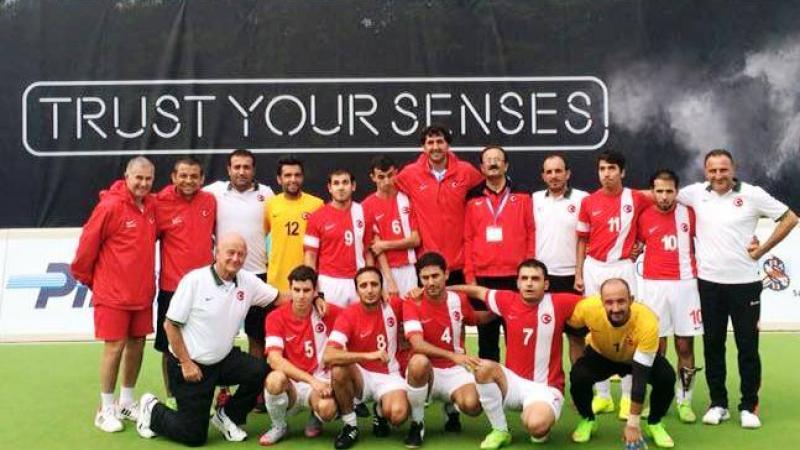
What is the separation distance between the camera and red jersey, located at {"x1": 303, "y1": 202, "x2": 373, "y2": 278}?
5016mm

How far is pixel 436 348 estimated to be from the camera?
4297 millimetres

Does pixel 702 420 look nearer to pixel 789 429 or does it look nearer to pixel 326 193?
pixel 789 429

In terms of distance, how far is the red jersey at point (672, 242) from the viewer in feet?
16.0

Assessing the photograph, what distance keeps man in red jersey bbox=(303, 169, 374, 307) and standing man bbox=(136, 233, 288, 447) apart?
26.2 inches

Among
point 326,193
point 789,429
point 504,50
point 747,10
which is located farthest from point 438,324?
point 747,10

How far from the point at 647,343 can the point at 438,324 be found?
107 centimetres

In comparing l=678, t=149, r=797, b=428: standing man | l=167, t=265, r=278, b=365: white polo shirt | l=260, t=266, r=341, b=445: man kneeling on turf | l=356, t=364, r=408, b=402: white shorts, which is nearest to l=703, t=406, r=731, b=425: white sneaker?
l=678, t=149, r=797, b=428: standing man

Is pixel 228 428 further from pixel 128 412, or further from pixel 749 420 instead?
pixel 749 420

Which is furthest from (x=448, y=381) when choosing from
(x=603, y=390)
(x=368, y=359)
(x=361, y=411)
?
(x=603, y=390)

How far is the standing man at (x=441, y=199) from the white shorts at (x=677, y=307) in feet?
3.91

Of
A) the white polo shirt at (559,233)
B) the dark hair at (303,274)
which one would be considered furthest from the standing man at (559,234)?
the dark hair at (303,274)

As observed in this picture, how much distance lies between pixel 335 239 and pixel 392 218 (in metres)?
0.39

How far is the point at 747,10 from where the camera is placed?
788 cm

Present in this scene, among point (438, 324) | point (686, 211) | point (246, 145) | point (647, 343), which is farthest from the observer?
point (246, 145)
